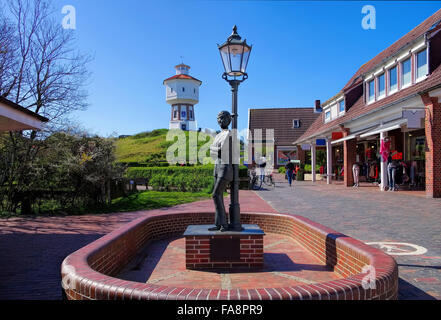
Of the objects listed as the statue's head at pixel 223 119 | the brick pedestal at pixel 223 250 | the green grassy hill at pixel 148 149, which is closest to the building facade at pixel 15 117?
the statue's head at pixel 223 119

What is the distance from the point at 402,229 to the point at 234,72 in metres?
5.29

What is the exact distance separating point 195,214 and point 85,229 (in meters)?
3.44

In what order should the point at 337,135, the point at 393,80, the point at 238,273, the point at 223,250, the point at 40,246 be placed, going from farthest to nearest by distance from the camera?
the point at 337,135
the point at 393,80
the point at 40,246
the point at 223,250
the point at 238,273

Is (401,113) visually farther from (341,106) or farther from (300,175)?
(300,175)

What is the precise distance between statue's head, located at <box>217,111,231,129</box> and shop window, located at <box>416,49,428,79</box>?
40.4 feet

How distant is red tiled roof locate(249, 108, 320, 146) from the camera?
4559 cm

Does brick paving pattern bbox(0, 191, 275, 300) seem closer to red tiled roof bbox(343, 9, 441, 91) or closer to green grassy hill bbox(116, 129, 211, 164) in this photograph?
red tiled roof bbox(343, 9, 441, 91)

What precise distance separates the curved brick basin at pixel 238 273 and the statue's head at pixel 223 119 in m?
2.01

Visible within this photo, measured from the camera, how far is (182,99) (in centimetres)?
7650

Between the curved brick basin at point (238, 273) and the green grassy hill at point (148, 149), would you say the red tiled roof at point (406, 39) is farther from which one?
the green grassy hill at point (148, 149)

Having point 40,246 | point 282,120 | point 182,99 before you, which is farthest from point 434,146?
point 182,99

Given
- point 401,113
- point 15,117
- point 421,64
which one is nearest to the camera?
point 15,117

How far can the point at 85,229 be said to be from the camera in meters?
8.93
